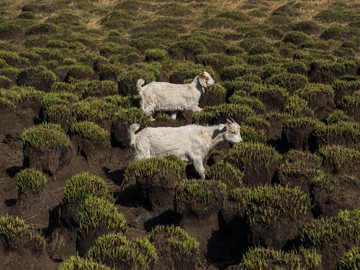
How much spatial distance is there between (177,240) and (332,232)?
7.03 ft

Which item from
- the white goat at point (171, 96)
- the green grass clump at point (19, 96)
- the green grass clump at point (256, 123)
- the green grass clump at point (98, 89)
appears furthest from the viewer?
the green grass clump at point (98, 89)

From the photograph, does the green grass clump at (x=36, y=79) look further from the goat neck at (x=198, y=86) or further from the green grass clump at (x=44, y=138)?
the green grass clump at (x=44, y=138)

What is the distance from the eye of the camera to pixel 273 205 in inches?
250

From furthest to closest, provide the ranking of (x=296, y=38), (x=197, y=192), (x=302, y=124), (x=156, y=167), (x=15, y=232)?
(x=296, y=38), (x=302, y=124), (x=156, y=167), (x=197, y=192), (x=15, y=232)

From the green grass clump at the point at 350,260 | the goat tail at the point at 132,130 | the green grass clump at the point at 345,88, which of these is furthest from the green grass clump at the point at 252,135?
the green grass clump at the point at 345,88

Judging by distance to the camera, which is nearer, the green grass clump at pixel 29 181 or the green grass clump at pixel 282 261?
the green grass clump at pixel 282 261

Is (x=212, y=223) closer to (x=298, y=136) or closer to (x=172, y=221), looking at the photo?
(x=172, y=221)

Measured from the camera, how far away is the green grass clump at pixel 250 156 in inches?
336

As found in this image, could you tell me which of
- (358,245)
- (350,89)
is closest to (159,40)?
(350,89)

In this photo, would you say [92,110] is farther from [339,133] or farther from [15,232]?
[339,133]

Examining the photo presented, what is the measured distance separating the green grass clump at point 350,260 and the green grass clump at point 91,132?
239 inches

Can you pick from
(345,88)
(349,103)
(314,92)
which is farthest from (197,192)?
(345,88)

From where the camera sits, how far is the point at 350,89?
14.5 m

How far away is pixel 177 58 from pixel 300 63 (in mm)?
6604
